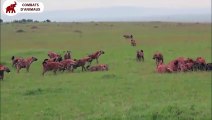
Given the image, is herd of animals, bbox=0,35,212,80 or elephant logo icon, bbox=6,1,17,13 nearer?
elephant logo icon, bbox=6,1,17,13

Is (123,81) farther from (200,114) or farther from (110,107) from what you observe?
(200,114)

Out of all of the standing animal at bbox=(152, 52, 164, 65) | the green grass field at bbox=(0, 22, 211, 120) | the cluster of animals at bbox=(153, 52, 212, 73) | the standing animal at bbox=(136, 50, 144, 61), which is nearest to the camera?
the green grass field at bbox=(0, 22, 211, 120)

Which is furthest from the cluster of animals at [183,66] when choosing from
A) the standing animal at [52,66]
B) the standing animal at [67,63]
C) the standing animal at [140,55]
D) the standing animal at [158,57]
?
the standing animal at [52,66]

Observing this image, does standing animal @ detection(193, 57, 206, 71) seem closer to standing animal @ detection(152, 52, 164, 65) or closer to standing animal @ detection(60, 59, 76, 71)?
standing animal @ detection(152, 52, 164, 65)

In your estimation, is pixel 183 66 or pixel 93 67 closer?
pixel 183 66

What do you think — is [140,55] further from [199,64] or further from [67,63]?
[67,63]

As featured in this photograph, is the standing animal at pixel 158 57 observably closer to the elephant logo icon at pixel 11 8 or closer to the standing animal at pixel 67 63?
the standing animal at pixel 67 63

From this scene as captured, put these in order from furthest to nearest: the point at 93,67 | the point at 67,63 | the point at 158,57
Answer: the point at 158,57, the point at 93,67, the point at 67,63

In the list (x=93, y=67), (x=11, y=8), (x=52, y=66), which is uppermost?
(x=11, y=8)

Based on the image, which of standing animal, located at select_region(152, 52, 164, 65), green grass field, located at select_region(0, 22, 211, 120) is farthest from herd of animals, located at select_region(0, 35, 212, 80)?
standing animal, located at select_region(152, 52, 164, 65)

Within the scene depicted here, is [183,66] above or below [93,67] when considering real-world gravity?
above

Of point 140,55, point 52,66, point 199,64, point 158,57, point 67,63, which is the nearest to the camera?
point 199,64

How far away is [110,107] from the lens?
12.5 meters

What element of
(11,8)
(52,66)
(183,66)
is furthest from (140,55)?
(11,8)
